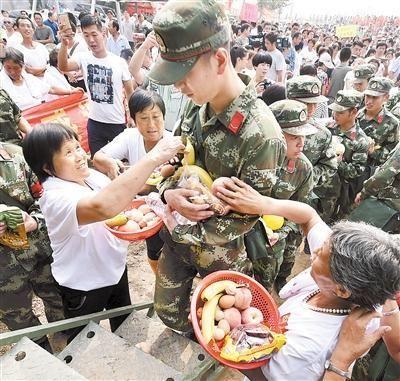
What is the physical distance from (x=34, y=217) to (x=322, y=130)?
306 centimetres

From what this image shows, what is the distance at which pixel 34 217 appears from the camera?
9.14ft

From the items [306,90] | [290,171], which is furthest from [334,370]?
[306,90]

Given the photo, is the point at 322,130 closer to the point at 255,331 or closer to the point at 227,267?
the point at 227,267

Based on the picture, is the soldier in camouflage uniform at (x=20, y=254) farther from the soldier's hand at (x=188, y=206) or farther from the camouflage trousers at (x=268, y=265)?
the camouflage trousers at (x=268, y=265)

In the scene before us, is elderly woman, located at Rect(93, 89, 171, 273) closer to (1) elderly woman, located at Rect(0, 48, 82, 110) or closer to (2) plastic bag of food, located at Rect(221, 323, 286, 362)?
(2) plastic bag of food, located at Rect(221, 323, 286, 362)

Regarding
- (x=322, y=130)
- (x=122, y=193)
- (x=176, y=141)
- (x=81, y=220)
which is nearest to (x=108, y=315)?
(x=81, y=220)

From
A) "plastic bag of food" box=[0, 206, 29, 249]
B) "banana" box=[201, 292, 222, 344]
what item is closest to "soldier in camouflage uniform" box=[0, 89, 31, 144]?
"plastic bag of food" box=[0, 206, 29, 249]

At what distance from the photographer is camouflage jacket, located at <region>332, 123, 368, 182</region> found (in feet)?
15.0

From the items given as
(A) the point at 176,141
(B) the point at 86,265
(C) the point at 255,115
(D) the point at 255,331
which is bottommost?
(B) the point at 86,265

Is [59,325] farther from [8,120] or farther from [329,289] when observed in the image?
[8,120]

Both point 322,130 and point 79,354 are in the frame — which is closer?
point 79,354

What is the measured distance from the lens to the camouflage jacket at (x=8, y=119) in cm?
374

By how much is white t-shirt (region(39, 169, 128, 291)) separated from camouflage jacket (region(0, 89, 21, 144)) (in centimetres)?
183

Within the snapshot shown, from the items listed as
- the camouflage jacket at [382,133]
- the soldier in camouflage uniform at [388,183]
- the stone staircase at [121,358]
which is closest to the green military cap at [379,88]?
the camouflage jacket at [382,133]
